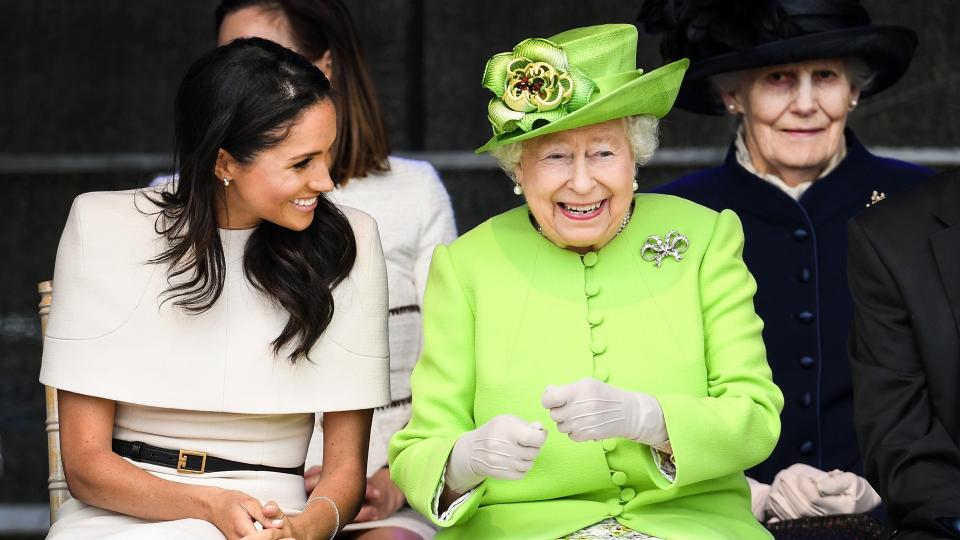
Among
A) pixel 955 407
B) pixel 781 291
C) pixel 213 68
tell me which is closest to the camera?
pixel 955 407

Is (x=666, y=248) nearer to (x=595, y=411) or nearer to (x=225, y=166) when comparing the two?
(x=595, y=411)

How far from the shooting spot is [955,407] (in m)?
3.50

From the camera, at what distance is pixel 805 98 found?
4.54 meters

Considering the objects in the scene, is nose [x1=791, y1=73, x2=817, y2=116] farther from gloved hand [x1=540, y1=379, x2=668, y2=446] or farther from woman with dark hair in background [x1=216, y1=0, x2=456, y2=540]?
gloved hand [x1=540, y1=379, x2=668, y2=446]

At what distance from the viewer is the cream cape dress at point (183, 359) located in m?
3.77

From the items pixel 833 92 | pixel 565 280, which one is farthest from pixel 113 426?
pixel 833 92

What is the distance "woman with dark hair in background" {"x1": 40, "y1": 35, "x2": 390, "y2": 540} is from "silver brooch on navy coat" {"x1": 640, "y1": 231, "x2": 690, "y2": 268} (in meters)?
0.66

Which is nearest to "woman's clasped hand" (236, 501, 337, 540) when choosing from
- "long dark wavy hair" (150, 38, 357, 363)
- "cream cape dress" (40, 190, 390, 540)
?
"cream cape dress" (40, 190, 390, 540)

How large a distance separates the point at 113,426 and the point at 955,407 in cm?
188

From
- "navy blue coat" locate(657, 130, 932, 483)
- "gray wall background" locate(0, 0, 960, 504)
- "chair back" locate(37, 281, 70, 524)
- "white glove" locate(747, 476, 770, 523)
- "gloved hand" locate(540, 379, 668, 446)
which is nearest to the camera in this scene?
"gloved hand" locate(540, 379, 668, 446)

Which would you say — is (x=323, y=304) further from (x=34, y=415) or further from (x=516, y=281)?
(x=34, y=415)

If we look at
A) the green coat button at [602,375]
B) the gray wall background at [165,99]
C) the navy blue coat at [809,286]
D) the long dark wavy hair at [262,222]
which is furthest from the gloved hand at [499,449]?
the gray wall background at [165,99]

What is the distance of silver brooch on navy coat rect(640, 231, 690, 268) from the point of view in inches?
148

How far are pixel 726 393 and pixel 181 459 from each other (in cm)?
124
